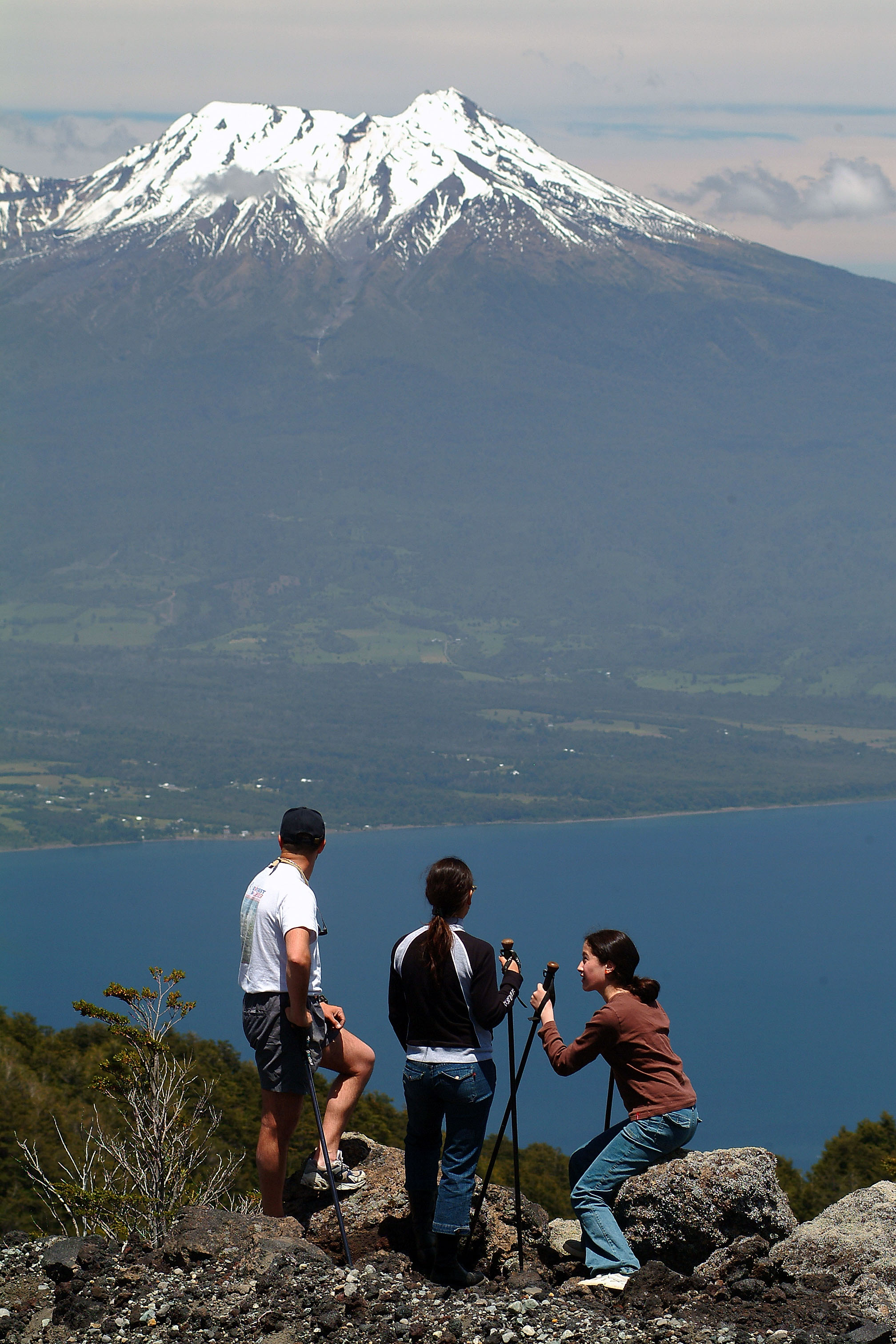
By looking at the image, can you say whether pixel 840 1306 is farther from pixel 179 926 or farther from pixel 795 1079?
pixel 179 926

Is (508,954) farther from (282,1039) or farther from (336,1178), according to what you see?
(336,1178)

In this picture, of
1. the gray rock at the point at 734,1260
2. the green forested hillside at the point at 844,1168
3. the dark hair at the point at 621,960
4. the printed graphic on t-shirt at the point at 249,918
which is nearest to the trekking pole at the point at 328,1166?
the printed graphic on t-shirt at the point at 249,918

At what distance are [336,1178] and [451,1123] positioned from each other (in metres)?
1.04

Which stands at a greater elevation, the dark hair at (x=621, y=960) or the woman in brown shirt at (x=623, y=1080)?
the dark hair at (x=621, y=960)

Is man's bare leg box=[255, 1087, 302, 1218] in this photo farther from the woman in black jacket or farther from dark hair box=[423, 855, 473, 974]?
dark hair box=[423, 855, 473, 974]

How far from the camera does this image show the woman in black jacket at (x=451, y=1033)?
6035 mm

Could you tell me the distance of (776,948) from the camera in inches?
5714

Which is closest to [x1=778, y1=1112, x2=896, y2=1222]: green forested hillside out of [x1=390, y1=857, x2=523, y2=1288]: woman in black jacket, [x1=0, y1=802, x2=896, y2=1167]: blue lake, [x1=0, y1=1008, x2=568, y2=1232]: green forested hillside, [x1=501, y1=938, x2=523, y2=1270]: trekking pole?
[x1=0, y1=1008, x2=568, y2=1232]: green forested hillside

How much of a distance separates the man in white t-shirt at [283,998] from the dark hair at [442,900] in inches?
22.6

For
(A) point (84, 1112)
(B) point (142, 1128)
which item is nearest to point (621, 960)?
(B) point (142, 1128)

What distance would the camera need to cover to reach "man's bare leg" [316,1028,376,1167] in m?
6.71

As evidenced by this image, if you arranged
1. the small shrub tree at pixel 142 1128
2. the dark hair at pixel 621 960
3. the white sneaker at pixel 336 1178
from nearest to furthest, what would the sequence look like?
the dark hair at pixel 621 960
the white sneaker at pixel 336 1178
the small shrub tree at pixel 142 1128

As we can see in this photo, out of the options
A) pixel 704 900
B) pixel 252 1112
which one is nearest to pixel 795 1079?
pixel 704 900

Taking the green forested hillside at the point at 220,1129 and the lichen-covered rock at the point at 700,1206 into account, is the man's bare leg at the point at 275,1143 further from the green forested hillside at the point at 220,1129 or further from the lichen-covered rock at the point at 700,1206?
the green forested hillside at the point at 220,1129
